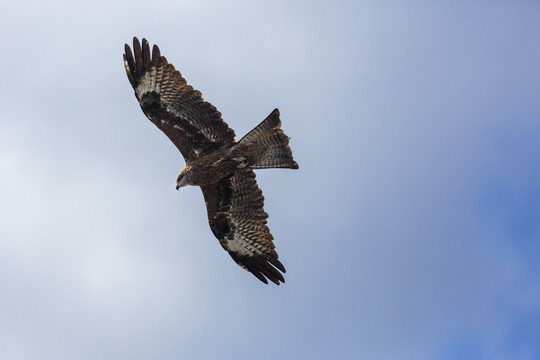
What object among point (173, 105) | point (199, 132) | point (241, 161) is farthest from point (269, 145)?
point (173, 105)

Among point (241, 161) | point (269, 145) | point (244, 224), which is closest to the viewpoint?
point (269, 145)

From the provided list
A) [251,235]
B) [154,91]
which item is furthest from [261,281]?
[154,91]

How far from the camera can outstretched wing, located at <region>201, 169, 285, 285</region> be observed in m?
14.5

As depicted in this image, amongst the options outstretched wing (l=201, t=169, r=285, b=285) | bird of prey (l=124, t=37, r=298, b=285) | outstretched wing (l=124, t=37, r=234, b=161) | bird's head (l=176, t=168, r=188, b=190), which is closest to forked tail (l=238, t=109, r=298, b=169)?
bird of prey (l=124, t=37, r=298, b=285)

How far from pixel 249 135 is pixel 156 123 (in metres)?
1.77

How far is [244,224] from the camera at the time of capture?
14.8 metres

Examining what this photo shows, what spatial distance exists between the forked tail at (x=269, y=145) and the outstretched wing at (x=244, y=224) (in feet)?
2.02

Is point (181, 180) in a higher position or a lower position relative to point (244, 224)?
lower

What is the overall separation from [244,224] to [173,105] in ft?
8.79

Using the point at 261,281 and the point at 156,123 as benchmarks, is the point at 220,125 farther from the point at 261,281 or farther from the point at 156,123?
the point at 261,281

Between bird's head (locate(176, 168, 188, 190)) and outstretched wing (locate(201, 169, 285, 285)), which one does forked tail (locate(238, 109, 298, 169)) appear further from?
bird's head (locate(176, 168, 188, 190))

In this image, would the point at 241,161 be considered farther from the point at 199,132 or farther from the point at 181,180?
the point at 181,180

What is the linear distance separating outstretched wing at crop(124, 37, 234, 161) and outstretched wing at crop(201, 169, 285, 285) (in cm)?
94

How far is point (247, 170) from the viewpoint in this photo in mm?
14234
